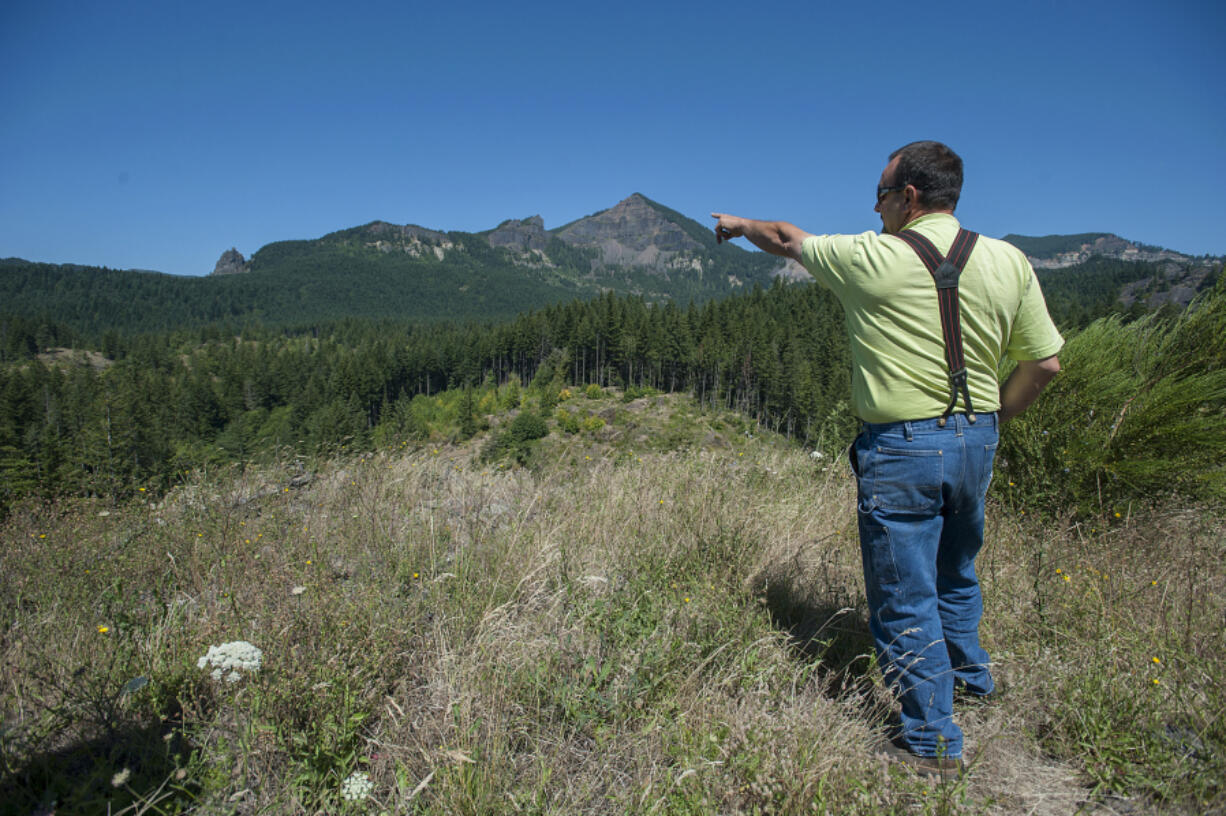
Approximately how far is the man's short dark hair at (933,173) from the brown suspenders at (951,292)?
19cm

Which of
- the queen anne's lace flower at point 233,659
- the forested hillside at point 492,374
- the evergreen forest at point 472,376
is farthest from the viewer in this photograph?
the forested hillside at point 492,374

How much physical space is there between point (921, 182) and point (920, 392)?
2.72ft

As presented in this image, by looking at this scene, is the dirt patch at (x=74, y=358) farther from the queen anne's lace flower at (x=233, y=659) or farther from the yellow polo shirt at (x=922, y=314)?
the yellow polo shirt at (x=922, y=314)

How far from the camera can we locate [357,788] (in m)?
1.67

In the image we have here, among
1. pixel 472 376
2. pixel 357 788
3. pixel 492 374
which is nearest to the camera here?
pixel 357 788

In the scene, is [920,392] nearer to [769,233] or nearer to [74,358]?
[769,233]

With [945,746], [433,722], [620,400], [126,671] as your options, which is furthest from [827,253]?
[620,400]

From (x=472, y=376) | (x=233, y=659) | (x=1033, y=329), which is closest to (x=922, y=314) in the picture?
(x=1033, y=329)

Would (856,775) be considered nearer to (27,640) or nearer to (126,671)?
(126,671)

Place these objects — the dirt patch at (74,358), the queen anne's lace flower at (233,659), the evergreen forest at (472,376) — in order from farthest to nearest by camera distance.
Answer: the dirt patch at (74,358), the evergreen forest at (472,376), the queen anne's lace flower at (233,659)

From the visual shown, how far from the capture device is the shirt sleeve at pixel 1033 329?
2.09m

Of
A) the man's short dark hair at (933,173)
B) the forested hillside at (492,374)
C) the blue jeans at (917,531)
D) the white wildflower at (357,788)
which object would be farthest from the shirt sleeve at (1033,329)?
the forested hillside at (492,374)

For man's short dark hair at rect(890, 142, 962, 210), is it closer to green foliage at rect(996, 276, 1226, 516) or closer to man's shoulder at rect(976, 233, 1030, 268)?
man's shoulder at rect(976, 233, 1030, 268)

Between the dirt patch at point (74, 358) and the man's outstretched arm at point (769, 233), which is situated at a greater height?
the man's outstretched arm at point (769, 233)
